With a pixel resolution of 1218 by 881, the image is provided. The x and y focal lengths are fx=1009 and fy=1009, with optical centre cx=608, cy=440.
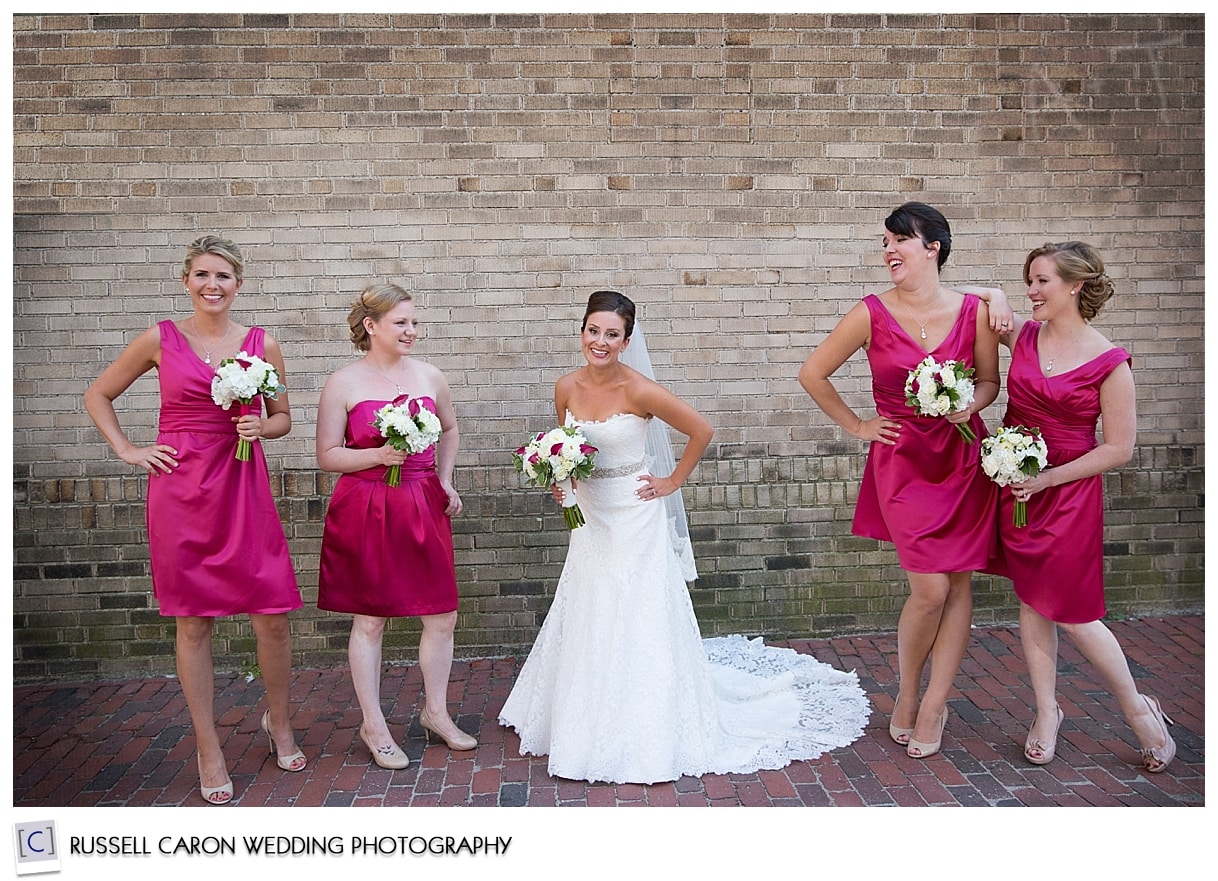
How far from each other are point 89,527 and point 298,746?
2120 mm

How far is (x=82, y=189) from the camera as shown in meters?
5.75

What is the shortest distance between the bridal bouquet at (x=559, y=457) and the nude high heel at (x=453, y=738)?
1.30 m

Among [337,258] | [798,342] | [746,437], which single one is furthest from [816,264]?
[337,258]

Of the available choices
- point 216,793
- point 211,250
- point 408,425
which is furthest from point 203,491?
point 216,793

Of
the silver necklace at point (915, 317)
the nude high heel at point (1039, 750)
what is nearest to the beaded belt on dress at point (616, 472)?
the silver necklace at point (915, 317)

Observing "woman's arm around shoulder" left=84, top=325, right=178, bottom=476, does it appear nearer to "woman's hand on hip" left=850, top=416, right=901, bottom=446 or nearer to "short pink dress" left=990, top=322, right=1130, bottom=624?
"woman's hand on hip" left=850, top=416, right=901, bottom=446

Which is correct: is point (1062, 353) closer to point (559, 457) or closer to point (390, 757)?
point (559, 457)

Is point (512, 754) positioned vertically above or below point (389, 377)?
below

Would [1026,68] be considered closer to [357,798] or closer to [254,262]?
[254,262]

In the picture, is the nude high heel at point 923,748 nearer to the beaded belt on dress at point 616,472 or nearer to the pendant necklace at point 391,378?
the beaded belt on dress at point 616,472

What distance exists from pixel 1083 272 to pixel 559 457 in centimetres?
228

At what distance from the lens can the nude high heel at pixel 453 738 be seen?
4.66 m

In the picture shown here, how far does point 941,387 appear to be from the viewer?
407cm

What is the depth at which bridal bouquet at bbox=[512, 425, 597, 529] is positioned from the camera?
4.20 m
